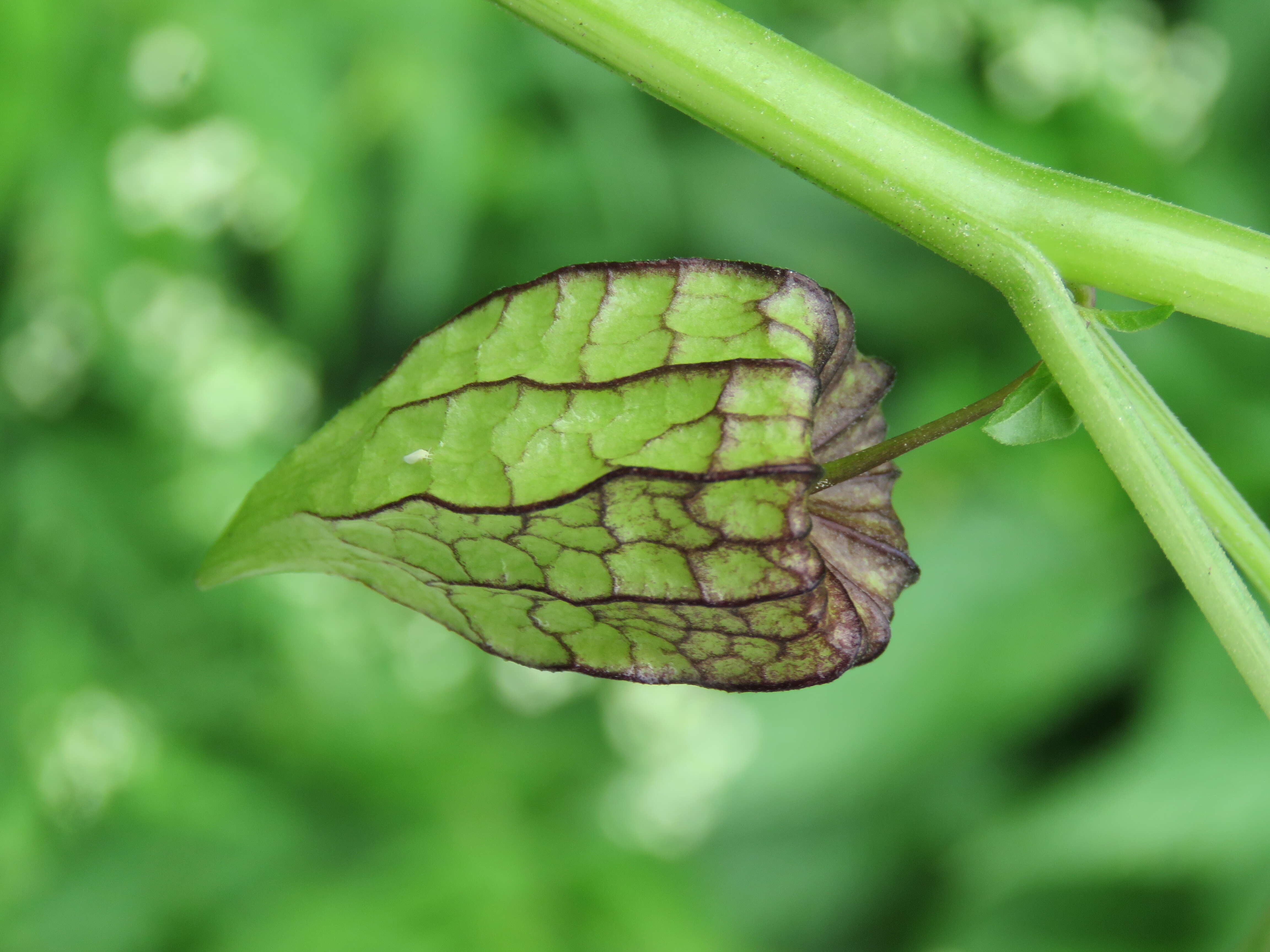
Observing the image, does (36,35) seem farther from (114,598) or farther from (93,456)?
(114,598)

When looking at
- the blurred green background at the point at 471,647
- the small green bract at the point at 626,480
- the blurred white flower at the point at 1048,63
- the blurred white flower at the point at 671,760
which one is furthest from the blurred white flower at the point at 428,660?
the small green bract at the point at 626,480

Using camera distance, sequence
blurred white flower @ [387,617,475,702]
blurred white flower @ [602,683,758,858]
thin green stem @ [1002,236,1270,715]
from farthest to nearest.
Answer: blurred white flower @ [387,617,475,702], blurred white flower @ [602,683,758,858], thin green stem @ [1002,236,1270,715]

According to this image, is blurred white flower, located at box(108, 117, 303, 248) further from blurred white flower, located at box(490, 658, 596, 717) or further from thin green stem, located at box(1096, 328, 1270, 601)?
thin green stem, located at box(1096, 328, 1270, 601)

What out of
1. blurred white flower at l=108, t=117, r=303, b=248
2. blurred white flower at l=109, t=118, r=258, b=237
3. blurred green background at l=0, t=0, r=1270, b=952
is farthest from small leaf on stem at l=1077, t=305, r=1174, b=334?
blurred white flower at l=109, t=118, r=258, b=237

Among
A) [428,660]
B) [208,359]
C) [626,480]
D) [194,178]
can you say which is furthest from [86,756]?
[626,480]

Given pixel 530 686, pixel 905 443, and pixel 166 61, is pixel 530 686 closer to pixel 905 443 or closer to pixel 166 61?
pixel 166 61

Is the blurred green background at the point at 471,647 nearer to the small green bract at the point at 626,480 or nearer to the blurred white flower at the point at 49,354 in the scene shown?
the blurred white flower at the point at 49,354

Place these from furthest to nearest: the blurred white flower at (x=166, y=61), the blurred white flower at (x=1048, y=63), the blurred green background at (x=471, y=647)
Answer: the blurred white flower at (x=1048, y=63) < the blurred green background at (x=471, y=647) < the blurred white flower at (x=166, y=61)

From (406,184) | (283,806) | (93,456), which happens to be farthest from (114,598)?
(406,184)
